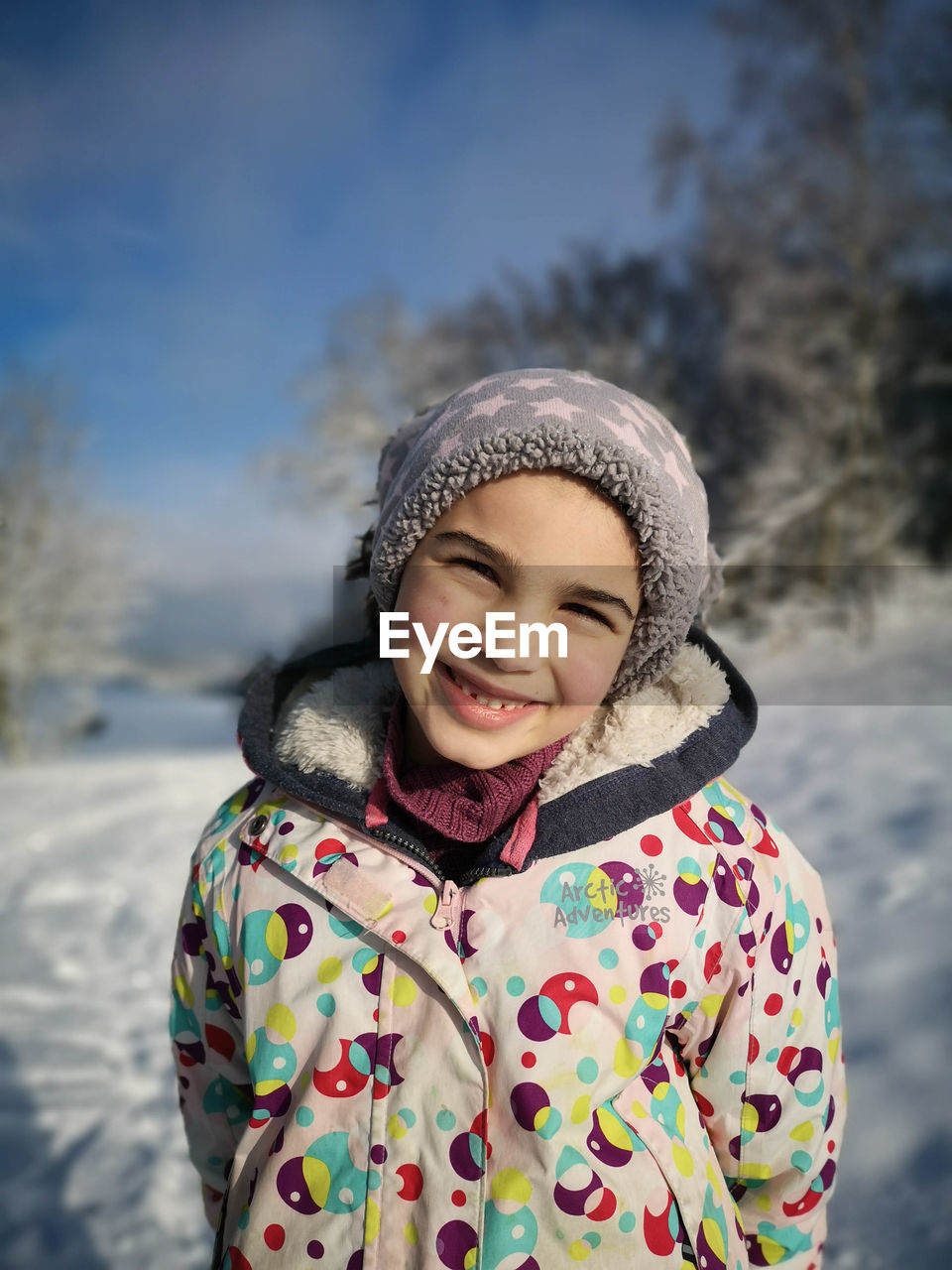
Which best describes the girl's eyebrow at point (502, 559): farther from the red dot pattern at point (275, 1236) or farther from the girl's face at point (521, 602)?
the red dot pattern at point (275, 1236)

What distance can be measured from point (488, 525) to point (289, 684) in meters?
0.60

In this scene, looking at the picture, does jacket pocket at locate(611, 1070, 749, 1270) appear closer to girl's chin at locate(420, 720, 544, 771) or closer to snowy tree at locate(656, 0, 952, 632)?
girl's chin at locate(420, 720, 544, 771)

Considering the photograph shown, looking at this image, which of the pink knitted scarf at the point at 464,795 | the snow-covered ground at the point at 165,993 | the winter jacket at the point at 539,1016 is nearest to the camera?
Answer: the winter jacket at the point at 539,1016

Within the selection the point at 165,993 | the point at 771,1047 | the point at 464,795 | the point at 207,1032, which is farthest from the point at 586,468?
the point at 165,993

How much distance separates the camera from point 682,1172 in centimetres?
99

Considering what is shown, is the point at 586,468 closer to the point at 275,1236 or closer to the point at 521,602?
the point at 521,602

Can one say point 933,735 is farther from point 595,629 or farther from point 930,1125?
point 595,629

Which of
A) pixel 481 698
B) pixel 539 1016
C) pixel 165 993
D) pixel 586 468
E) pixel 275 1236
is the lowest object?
pixel 165 993

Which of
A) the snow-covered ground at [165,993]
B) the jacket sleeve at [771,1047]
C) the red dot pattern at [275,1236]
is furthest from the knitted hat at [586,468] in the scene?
the snow-covered ground at [165,993]

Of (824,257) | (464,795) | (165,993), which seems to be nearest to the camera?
(464,795)

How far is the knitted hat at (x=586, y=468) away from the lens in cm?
98

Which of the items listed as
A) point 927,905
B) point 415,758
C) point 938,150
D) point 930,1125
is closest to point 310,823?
point 415,758

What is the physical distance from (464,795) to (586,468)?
0.49 metres

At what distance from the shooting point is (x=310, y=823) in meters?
1.12
